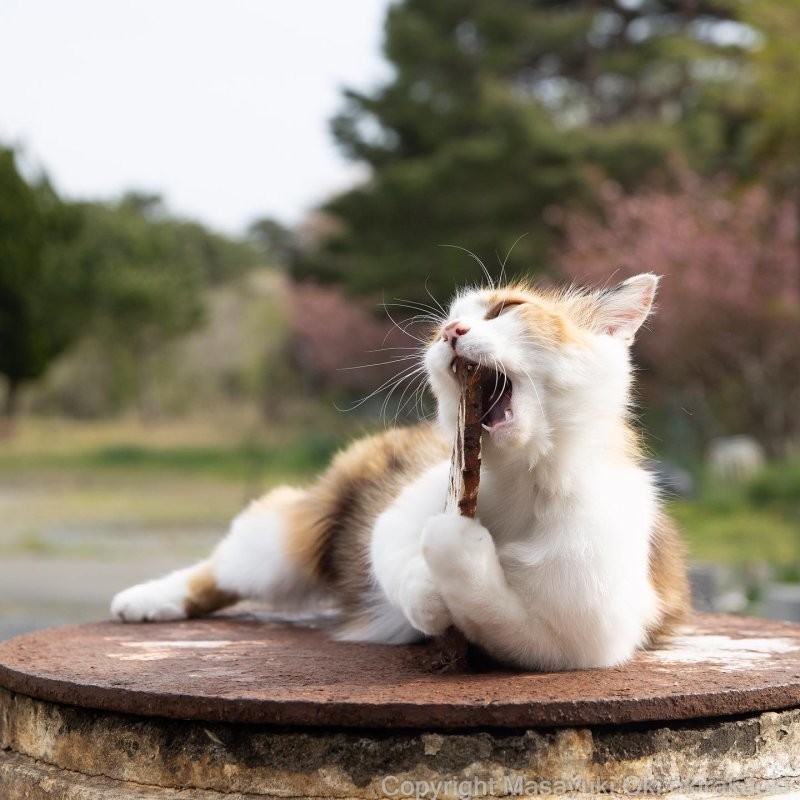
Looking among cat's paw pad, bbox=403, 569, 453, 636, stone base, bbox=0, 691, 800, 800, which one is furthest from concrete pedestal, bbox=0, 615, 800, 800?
cat's paw pad, bbox=403, 569, 453, 636

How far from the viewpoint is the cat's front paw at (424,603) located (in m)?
2.09

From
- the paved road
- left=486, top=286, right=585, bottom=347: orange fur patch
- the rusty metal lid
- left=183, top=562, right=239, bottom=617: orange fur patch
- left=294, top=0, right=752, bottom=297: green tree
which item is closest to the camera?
the rusty metal lid

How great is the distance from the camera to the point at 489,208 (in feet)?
62.8

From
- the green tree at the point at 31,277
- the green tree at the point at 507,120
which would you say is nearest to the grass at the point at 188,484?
the green tree at the point at 31,277

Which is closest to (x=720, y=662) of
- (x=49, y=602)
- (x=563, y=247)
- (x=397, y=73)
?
(x=49, y=602)

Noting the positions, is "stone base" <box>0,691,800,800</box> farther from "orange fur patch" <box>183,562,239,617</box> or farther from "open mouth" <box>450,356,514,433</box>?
"orange fur patch" <box>183,562,239,617</box>

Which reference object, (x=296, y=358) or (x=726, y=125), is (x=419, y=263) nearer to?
(x=726, y=125)

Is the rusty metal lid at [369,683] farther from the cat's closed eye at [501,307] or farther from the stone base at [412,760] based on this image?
the cat's closed eye at [501,307]

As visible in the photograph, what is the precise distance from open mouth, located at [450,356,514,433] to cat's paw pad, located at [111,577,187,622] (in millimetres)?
1287

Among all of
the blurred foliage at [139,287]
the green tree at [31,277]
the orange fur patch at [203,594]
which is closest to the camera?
the orange fur patch at [203,594]

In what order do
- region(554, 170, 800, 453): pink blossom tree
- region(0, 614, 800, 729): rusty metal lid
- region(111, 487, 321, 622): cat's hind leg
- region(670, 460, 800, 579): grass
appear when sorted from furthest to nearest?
region(554, 170, 800, 453): pink blossom tree
region(670, 460, 800, 579): grass
region(111, 487, 321, 622): cat's hind leg
region(0, 614, 800, 729): rusty metal lid

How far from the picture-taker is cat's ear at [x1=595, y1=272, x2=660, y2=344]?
2.29 metres

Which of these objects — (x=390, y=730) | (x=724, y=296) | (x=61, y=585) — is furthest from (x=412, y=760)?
(x=724, y=296)

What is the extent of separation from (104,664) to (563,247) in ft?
56.7
